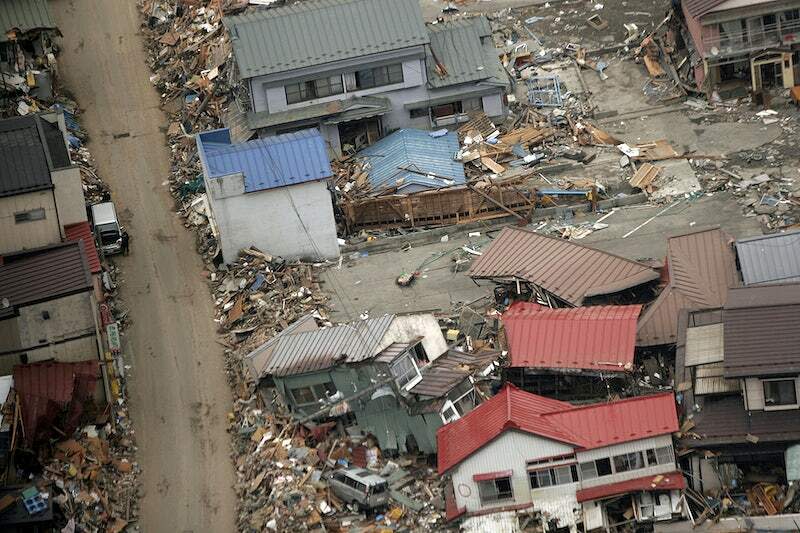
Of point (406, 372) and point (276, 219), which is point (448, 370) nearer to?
point (406, 372)

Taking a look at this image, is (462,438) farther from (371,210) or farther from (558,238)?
(371,210)

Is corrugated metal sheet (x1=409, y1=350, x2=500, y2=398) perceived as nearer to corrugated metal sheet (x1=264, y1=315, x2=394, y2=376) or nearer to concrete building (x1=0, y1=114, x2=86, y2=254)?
corrugated metal sheet (x1=264, y1=315, x2=394, y2=376)

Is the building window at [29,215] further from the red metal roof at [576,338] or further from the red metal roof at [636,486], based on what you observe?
the red metal roof at [636,486]

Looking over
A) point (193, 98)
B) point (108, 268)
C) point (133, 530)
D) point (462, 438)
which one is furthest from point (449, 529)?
point (193, 98)

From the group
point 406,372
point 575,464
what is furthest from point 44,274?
point 575,464

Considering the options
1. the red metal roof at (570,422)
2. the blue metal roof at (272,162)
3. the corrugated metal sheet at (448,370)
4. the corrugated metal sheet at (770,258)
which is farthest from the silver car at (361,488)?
the blue metal roof at (272,162)

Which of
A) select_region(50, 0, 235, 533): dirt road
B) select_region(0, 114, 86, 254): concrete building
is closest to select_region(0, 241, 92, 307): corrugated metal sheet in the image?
select_region(0, 114, 86, 254): concrete building
